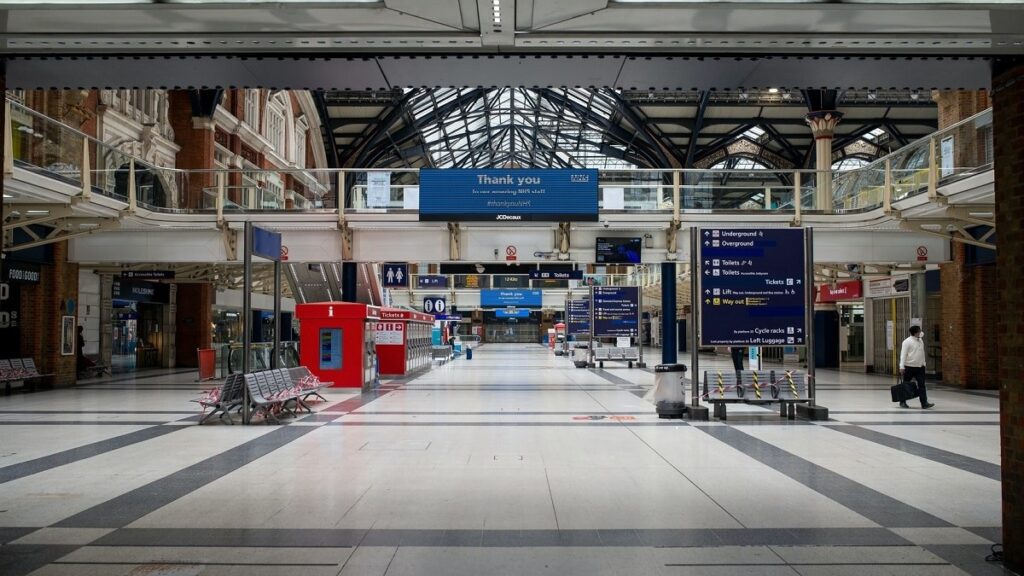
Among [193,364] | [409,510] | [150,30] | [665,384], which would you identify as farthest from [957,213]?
[193,364]

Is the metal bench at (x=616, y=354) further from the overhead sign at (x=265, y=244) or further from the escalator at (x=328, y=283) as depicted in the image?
the overhead sign at (x=265, y=244)

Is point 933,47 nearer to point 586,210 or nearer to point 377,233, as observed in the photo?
point 586,210

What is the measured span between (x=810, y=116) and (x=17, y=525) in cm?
3045

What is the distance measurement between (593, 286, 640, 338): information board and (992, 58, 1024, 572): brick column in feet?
82.8

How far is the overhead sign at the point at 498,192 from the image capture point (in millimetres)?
19031

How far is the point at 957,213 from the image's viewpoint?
1473 centimetres

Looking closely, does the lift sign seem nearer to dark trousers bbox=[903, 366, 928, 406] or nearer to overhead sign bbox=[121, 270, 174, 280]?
overhead sign bbox=[121, 270, 174, 280]

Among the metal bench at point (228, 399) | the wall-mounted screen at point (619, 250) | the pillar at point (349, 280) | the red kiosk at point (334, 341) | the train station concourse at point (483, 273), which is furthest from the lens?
the pillar at point (349, 280)

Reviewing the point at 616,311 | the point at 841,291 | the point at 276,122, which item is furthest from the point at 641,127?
the point at 276,122

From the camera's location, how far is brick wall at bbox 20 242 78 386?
64.7 ft

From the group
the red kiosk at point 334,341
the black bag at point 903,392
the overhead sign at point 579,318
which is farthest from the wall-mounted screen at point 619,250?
the overhead sign at point 579,318

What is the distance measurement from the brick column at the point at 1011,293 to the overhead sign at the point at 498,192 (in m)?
14.0

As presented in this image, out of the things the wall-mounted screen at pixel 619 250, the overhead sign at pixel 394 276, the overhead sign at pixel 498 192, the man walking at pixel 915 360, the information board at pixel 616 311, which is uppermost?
the overhead sign at pixel 498 192

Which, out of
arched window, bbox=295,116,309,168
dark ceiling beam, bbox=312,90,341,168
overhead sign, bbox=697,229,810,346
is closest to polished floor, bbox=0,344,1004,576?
overhead sign, bbox=697,229,810,346
